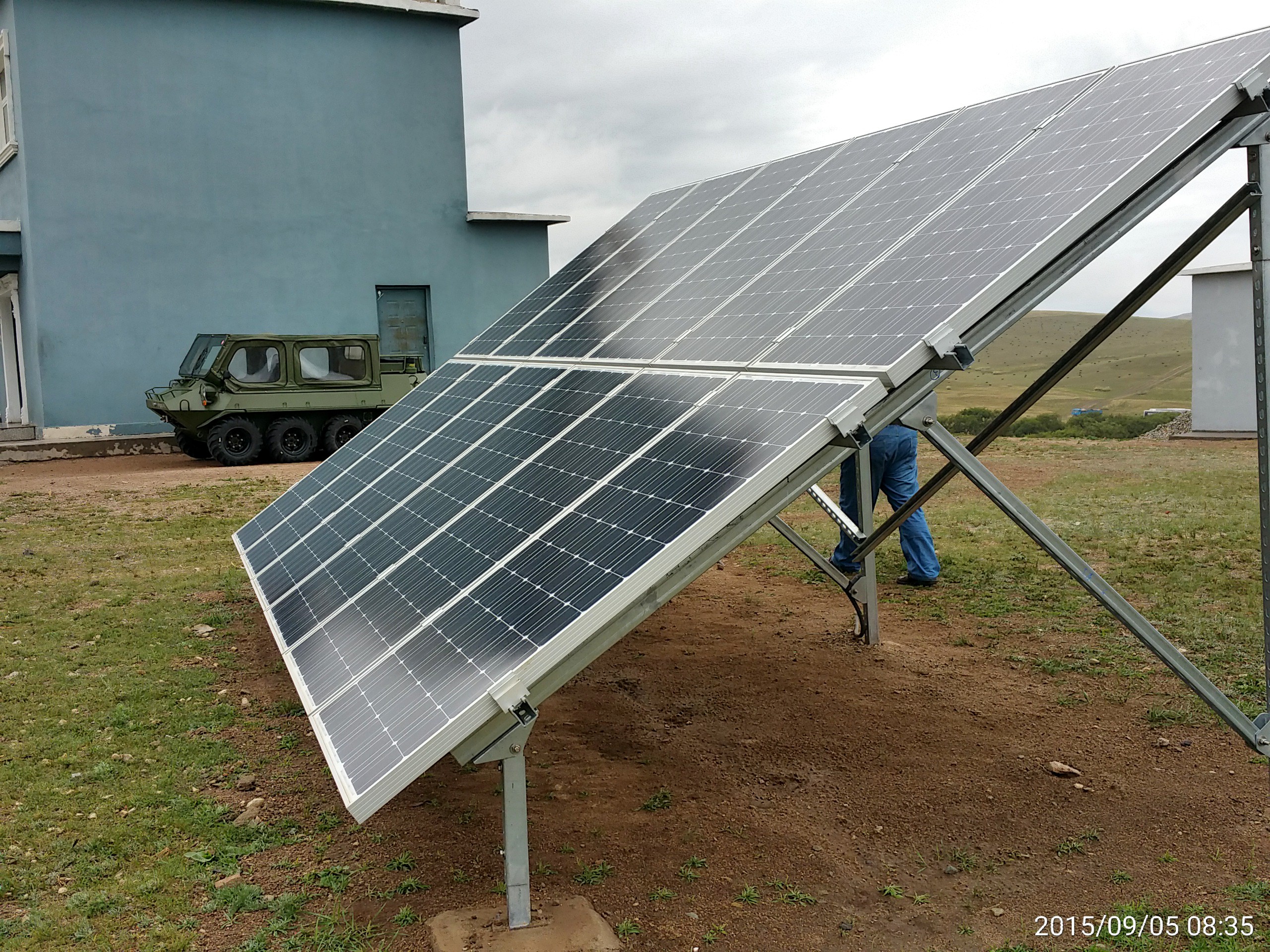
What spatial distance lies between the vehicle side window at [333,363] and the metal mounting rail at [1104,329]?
16.6 metres

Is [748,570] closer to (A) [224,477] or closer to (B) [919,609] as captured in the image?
(B) [919,609]

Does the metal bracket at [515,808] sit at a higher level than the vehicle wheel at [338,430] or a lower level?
lower

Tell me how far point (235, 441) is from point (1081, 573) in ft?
62.2

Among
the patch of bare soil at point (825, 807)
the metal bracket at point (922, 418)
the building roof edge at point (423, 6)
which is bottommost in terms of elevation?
the patch of bare soil at point (825, 807)

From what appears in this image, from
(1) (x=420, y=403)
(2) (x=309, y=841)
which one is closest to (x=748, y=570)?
(1) (x=420, y=403)

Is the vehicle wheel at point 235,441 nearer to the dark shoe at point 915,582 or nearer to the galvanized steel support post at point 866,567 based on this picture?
the dark shoe at point 915,582

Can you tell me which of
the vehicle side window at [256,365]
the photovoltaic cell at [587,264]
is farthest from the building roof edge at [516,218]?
the photovoltaic cell at [587,264]

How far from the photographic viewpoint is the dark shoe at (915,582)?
10.7 metres

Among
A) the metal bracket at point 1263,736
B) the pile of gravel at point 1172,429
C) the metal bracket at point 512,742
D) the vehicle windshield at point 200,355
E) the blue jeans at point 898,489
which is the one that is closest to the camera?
the metal bracket at point 512,742

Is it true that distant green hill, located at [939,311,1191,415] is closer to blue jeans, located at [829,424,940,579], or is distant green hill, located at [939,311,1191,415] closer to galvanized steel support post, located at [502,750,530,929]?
blue jeans, located at [829,424,940,579]

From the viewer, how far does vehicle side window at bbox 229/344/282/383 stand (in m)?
21.2

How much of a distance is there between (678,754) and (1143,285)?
12.1ft

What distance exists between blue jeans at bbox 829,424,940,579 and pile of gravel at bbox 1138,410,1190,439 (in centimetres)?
1450

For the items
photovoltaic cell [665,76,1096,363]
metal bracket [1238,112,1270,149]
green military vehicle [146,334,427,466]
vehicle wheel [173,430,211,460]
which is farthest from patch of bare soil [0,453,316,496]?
metal bracket [1238,112,1270,149]
